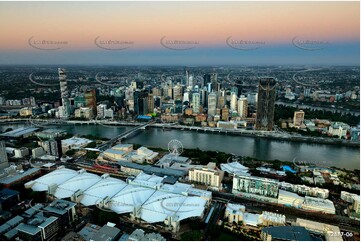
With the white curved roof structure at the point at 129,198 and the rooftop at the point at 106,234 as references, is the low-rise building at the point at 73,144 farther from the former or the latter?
the rooftop at the point at 106,234

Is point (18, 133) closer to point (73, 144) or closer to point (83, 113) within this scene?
point (73, 144)

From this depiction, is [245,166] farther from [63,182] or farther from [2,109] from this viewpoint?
[2,109]

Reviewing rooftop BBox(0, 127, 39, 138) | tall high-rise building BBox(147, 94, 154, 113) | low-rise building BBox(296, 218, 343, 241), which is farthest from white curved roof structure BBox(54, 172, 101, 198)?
tall high-rise building BBox(147, 94, 154, 113)

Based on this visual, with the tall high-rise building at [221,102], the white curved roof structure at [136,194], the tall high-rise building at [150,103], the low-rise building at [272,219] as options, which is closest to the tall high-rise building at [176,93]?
the tall high-rise building at [150,103]

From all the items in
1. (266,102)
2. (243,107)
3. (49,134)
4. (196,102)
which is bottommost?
(49,134)

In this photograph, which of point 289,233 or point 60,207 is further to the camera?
point 60,207

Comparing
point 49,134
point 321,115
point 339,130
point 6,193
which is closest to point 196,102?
point 321,115

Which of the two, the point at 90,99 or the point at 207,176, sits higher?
the point at 90,99

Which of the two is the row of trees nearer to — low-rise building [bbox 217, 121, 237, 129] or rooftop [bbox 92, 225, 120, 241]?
low-rise building [bbox 217, 121, 237, 129]
